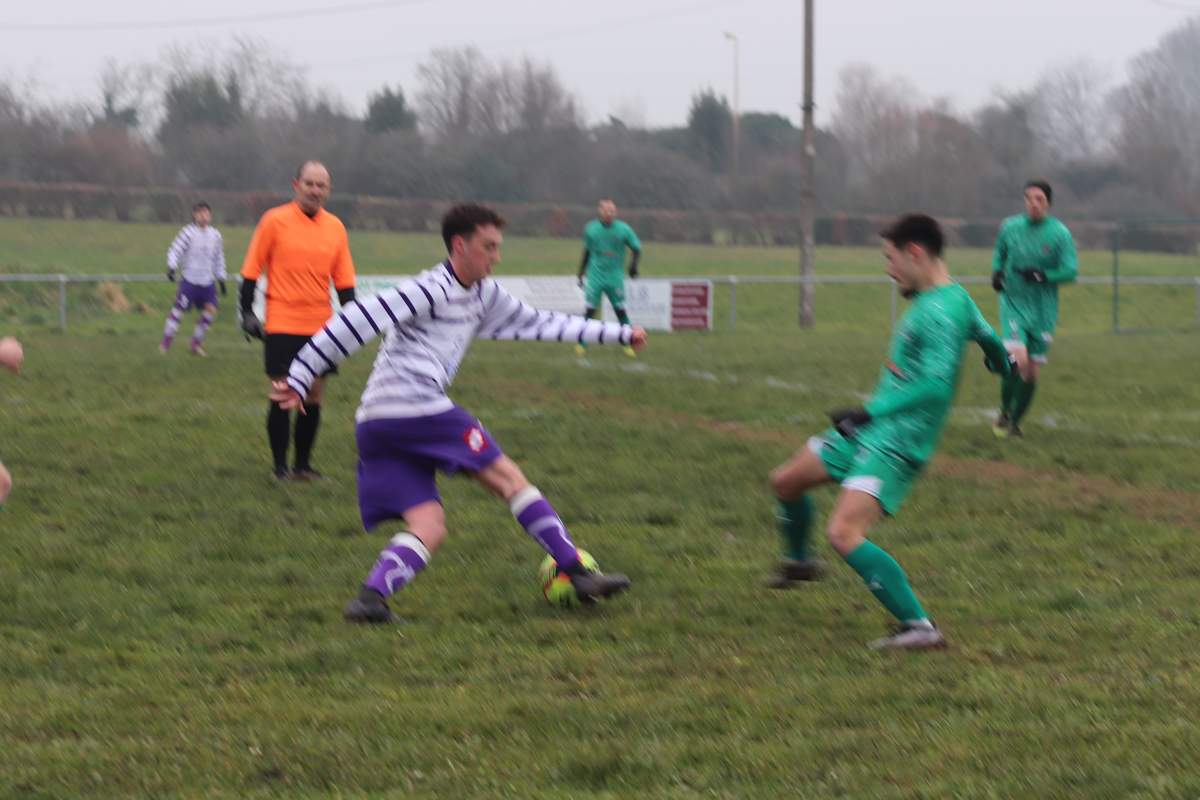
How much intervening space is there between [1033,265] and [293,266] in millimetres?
5824

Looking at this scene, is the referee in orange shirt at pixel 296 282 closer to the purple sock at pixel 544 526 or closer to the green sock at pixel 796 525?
the purple sock at pixel 544 526

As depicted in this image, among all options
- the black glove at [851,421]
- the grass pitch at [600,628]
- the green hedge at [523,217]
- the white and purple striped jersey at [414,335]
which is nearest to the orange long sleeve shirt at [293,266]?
the grass pitch at [600,628]

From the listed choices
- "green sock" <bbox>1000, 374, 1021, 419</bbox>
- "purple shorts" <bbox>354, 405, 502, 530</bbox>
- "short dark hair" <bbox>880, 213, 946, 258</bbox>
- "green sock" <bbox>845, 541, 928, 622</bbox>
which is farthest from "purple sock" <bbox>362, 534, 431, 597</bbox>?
"green sock" <bbox>1000, 374, 1021, 419</bbox>

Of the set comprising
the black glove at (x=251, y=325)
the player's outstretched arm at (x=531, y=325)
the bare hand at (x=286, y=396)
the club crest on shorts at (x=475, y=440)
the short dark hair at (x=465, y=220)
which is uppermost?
the short dark hair at (x=465, y=220)

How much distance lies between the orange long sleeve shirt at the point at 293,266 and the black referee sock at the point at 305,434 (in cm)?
49

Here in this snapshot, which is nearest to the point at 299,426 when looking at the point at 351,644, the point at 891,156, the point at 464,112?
the point at 351,644

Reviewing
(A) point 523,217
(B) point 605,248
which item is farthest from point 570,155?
(B) point 605,248

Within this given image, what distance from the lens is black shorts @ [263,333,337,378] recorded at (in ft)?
32.0

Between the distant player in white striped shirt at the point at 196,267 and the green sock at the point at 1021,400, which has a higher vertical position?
the distant player in white striped shirt at the point at 196,267

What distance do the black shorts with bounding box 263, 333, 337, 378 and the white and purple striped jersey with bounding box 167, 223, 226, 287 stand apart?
40.3 ft

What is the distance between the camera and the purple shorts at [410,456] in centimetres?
632

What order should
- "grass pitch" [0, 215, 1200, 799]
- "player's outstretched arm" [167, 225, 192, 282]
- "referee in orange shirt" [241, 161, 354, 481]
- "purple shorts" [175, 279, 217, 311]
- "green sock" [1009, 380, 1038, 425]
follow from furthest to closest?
"purple shorts" [175, 279, 217, 311] → "player's outstretched arm" [167, 225, 192, 282] → "green sock" [1009, 380, 1038, 425] → "referee in orange shirt" [241, 161, 354, 481] → "grass pitch" [0, 215, 1200, 799]

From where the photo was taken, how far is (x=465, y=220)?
628 cm

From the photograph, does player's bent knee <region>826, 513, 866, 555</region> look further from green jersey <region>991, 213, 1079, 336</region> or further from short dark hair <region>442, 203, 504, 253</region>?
green jersey <region>991, 213, 1079, 336</region>
